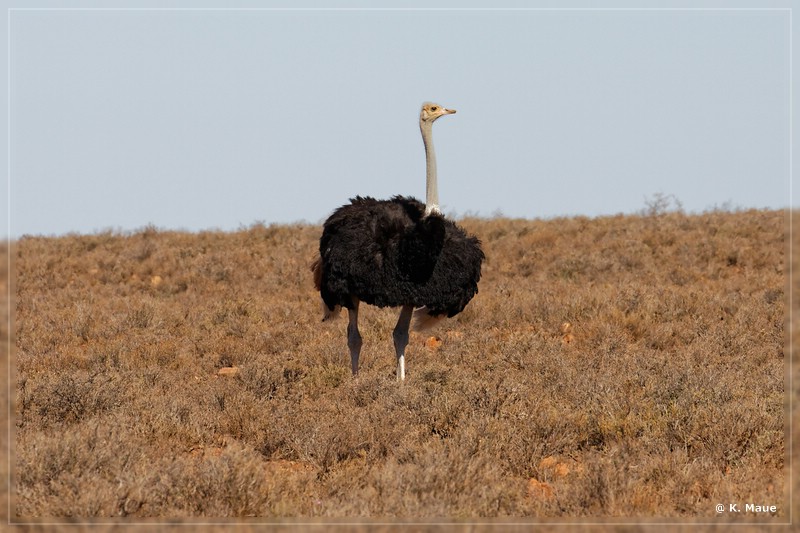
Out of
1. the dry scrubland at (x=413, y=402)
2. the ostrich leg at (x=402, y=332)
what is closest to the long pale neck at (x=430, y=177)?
the ostrich leg at (x=402, y=332)

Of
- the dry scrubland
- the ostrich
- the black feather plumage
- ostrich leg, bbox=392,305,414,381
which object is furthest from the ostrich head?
the dry scrubland

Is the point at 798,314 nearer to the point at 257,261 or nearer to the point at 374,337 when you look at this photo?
the point at 374,337

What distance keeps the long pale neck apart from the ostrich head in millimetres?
112

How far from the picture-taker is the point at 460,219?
2230 cm

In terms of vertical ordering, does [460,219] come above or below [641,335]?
above

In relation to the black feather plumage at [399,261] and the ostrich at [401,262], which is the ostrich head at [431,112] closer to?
the ostrich at [401,262]

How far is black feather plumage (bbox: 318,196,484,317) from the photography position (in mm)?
8266

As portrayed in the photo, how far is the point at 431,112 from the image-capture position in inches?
360

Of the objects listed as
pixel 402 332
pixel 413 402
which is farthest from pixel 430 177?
pixel 413 402

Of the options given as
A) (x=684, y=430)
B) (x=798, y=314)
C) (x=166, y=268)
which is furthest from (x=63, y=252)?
(x=684, y=430)

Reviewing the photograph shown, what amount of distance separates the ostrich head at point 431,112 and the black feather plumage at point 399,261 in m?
0.86

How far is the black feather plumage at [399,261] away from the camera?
827 centimetres

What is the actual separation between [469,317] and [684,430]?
220 inches

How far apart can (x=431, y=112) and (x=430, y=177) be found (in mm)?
840
